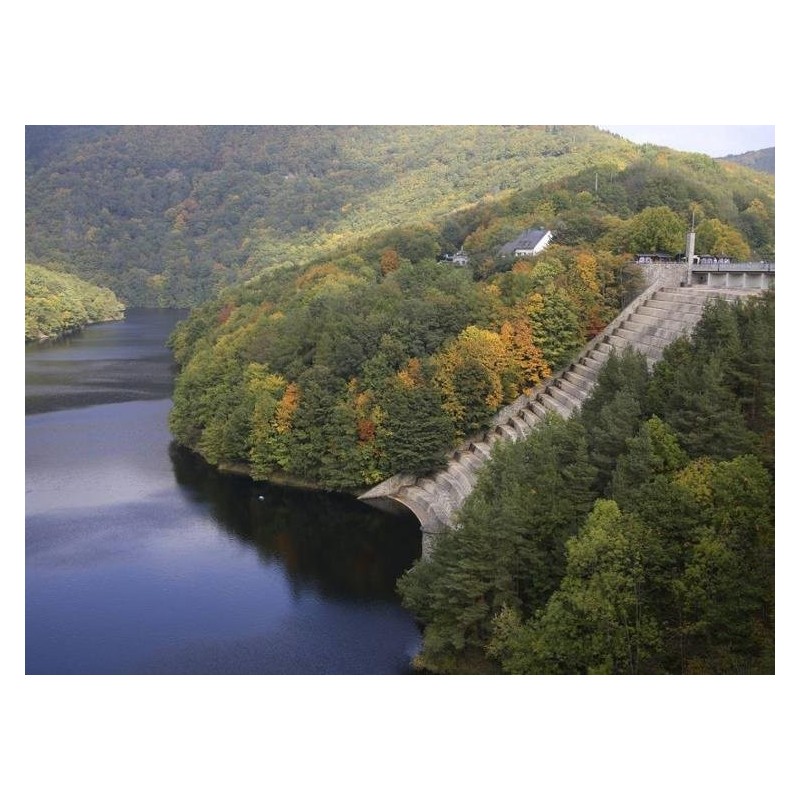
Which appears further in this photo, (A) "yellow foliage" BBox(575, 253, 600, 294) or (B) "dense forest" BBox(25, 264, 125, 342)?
(B) "dense forest" BBox(25, 264, 125, 342)

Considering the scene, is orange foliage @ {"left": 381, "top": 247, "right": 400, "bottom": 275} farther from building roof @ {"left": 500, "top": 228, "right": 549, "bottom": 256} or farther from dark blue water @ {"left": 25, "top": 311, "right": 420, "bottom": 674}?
dark blue water @ {"left": 25, "top": 311, "right": 420, "bottom": 674}

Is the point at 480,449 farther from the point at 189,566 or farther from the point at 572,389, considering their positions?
the point at 189,566

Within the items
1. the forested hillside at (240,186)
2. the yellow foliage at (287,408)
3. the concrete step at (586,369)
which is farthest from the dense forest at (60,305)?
the concrete step at (586,369)

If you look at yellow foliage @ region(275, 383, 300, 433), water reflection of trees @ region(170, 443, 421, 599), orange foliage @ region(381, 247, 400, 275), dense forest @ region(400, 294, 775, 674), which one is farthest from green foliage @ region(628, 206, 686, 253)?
water reflection of trees @ region(170, 443, 421, 599)

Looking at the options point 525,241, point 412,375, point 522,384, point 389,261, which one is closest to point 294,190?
point 389,261

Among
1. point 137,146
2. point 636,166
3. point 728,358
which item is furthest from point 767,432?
point 137,146

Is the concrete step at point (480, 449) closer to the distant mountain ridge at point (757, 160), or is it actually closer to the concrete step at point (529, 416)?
the concrete step at point (529, 416)
